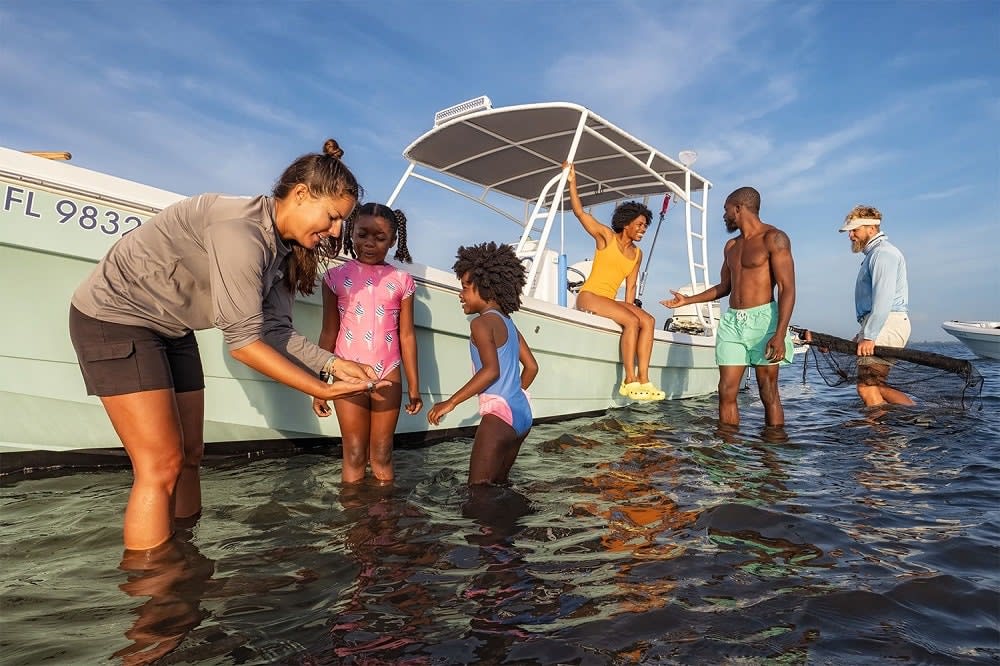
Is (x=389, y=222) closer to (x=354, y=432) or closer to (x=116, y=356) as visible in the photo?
(x=354, y=432)

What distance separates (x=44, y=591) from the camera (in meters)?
2.25

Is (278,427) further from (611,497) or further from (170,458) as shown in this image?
(611,497)

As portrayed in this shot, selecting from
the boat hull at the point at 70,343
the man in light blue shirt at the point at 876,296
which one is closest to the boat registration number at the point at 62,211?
the boat hull at the point at 70,343

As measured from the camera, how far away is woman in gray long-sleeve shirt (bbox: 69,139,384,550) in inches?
86.8

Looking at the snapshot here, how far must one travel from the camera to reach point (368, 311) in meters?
3.64

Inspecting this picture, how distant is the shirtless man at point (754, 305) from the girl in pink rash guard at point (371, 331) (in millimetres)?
3437

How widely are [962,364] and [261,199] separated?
705cm

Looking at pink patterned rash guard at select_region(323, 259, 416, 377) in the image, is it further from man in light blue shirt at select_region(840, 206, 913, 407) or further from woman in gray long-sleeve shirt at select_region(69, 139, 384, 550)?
man in light blue shirt at select_region(840, 206, 913, 407)

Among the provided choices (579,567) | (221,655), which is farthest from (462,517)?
(221,655)

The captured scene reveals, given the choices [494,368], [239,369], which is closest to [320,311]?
[239,369]

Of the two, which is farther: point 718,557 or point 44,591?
point 718,557

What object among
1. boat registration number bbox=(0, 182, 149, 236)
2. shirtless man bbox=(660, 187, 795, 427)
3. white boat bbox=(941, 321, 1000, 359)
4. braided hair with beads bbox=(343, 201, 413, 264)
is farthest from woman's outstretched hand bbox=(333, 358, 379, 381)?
white boat bbox=(941, 321, 1000, 359)

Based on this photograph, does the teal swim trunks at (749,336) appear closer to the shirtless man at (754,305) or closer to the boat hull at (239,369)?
the shirtless man at (754,305)

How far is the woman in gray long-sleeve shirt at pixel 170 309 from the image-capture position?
221cm
